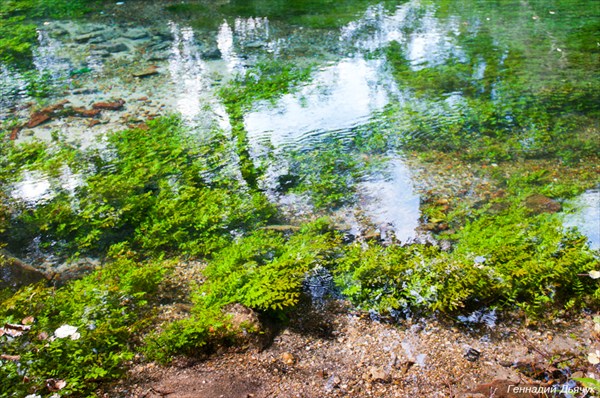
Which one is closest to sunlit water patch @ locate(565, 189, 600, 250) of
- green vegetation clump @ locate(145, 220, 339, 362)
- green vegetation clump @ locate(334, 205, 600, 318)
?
green vegetation clump @ locate(334, 205, 600, 318)

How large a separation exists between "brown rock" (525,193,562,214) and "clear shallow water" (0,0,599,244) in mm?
390

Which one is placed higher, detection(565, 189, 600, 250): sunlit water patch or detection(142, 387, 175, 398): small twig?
detection(142, 387, 175, 398): small twig

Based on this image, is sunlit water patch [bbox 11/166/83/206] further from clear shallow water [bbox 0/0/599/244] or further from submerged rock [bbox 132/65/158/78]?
submerged rock [bbox 132/65/158/78]

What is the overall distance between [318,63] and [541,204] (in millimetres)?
5791

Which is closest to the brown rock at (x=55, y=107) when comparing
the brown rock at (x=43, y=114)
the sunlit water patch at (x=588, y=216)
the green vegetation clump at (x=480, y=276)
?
the brown rock at (x=43, y=114)

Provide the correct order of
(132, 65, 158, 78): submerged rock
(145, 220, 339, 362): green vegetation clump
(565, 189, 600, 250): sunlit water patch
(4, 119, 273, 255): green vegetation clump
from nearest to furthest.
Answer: (145, 220, 339, 362): green vegetation clump < (565, 189, 600, 250): sunlit water patch < (4, 119, 273, 255): green vegetation clump < (132, 65, 158, 78): submerged rock

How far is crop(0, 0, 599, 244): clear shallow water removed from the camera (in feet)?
23.3

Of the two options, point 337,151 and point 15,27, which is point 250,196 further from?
point 15,27

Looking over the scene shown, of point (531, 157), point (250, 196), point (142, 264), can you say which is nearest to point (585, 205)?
point (531, 157)

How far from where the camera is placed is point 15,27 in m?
11.9

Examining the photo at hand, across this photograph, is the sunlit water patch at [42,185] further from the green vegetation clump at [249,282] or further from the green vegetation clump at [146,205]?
the green vegetation clump at [249,282]

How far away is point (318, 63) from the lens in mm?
9672

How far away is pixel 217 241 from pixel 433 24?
31.6 ft

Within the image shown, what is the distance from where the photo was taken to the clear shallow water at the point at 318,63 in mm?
7102
